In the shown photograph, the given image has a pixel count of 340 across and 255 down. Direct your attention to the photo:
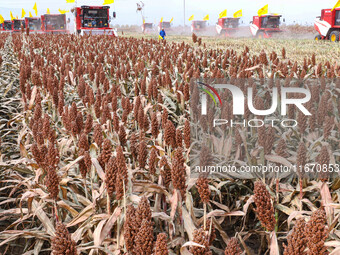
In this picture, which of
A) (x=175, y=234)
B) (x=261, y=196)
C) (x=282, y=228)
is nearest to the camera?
(x=261, y=196)

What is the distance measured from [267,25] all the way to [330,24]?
381 inches

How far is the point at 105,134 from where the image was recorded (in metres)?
2.96

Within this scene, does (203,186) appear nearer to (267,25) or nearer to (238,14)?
(267,25)

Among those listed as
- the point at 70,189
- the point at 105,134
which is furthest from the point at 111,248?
the point at 105,134

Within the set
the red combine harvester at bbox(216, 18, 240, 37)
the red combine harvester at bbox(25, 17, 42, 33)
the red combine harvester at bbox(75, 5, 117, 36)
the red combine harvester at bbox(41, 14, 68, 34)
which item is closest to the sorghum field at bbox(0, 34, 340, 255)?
the red combine harvester at bbox(75, 5, 117, 36)

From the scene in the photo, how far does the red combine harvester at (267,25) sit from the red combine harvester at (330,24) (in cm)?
789

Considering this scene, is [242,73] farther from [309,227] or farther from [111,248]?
[309,227]

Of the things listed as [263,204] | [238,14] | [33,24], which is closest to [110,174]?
[263,204]

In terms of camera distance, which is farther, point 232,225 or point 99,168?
point 232,225

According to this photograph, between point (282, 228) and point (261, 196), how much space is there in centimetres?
106

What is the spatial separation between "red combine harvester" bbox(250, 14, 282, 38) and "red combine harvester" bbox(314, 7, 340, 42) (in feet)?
25.9

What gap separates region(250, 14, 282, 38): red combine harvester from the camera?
26.6 meters

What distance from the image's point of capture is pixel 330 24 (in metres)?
17.8

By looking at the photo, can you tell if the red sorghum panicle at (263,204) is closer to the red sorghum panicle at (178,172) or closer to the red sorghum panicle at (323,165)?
the red sorghum panicle at (178,172)
